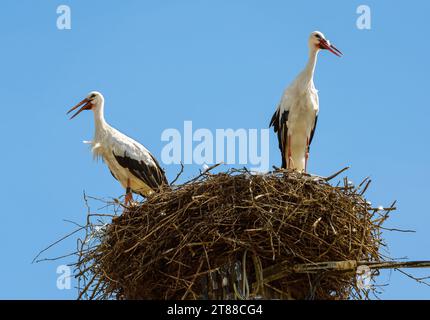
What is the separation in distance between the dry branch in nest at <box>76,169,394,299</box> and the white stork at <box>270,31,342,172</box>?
2512mm

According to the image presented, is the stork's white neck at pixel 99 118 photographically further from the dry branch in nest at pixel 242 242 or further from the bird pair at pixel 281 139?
the dry branch in nest at pixel 242 242

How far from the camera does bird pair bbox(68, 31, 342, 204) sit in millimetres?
10070

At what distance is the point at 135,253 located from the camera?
7.31m

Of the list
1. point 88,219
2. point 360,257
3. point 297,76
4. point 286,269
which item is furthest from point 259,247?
point 297,76

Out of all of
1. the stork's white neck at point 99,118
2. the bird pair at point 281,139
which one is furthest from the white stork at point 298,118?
the stork's white neck at point 99,118

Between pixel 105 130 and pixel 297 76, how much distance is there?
246 centimetres

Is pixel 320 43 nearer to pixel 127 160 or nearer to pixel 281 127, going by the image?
pixel 281 127

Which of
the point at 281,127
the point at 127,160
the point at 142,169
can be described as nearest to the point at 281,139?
the point at 281,127

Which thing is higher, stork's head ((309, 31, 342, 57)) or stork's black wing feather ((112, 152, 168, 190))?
stork's head ((309, 31, 342, 57))

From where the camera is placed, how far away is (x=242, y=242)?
6.91m

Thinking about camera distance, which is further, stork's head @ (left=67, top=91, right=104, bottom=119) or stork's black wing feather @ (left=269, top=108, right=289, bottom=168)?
stork's head @ (left=67, top=91, right=104, bottom=119)

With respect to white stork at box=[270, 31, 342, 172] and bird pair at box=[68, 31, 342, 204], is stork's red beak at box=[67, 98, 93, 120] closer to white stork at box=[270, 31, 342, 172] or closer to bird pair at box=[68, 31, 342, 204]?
bird pair at box=[68, 31, 342, 204]

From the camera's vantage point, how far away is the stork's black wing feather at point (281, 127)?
10.1 m

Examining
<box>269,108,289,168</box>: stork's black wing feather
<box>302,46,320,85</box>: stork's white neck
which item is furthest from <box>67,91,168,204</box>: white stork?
<box>302,46,320,85</box>: stork's white neck
